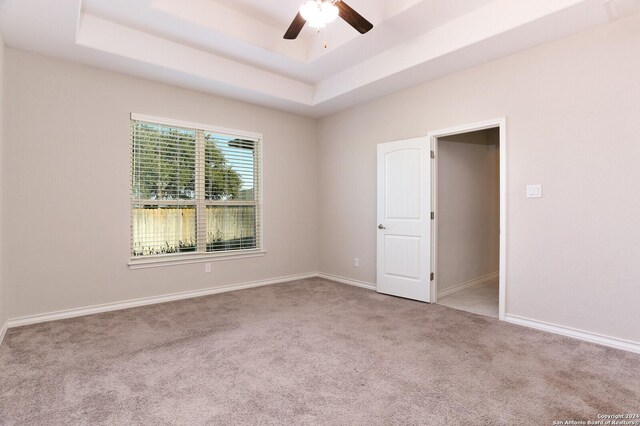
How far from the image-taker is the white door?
4109 millimetres

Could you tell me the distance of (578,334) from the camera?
117 inches

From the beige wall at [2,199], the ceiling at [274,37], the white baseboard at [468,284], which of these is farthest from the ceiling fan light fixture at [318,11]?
A: the white baseboard at [468,284]

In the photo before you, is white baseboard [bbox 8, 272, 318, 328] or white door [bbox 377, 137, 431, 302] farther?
white door [bbox 377, 137, 431, 302]

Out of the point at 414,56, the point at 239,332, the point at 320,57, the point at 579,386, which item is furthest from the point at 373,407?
the point at 320,57

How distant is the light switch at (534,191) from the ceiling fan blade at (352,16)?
211 centimetres

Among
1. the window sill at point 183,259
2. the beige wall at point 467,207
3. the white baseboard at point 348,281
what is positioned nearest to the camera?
the window sill at point 183,259

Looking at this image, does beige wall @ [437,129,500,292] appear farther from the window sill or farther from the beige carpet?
the window sill

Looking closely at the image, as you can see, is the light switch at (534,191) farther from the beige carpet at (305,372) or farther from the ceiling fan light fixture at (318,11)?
the ceiling fan light fixture at (318,11)

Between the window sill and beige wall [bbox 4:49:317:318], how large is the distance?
7 cm

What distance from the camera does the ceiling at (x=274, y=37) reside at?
2838 mm

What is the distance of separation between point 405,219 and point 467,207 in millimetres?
1193

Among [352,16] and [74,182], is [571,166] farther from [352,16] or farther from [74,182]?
[74,182]

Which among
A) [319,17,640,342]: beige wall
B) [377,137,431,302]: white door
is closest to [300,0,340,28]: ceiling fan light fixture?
[319,17,640,342]: beige wall

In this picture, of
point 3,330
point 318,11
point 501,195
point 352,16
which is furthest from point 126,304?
point 501,195
